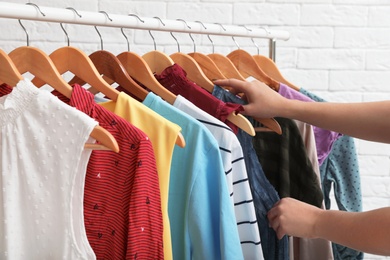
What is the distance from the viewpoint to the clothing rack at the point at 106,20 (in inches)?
44.1

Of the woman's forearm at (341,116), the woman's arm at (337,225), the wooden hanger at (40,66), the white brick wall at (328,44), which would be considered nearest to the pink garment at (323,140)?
the woman's forearm at (341,116)

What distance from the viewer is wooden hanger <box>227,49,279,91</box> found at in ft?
5.47

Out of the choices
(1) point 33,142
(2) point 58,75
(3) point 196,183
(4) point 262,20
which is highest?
(4) point 262,20

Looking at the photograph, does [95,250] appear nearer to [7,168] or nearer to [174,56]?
[7,168]

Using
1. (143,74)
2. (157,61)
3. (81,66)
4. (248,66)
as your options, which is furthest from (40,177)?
(248,66)

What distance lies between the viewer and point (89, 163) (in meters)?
1.11

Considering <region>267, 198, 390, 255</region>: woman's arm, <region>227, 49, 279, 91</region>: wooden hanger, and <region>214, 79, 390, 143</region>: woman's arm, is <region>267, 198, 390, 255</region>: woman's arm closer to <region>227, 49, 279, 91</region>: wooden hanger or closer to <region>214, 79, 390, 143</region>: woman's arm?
<region>214, 79, 390, 143</region>: woman's arm

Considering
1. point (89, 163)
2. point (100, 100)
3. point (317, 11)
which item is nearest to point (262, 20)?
point (317, 11)

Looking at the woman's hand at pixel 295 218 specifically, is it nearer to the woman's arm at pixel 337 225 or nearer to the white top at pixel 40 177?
the woman's arm at pixel 337 225

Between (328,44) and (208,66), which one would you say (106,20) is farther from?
(328,44)

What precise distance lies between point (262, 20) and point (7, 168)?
164 centimetres

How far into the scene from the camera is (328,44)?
2.53 m

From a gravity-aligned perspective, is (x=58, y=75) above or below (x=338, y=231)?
above

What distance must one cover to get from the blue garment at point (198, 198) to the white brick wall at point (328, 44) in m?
1.28
